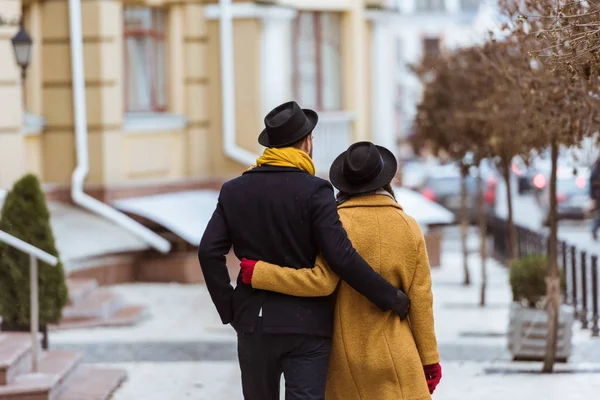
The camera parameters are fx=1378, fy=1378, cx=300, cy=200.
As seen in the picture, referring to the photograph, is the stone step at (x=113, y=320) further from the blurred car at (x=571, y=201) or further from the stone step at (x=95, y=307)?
the blurred car at (x=571, y=201)

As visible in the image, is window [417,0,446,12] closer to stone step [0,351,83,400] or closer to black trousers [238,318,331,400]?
stone step [0,351,83,400]

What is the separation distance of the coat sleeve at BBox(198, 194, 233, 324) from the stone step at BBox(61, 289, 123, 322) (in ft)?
27.9

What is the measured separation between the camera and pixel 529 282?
1184cm

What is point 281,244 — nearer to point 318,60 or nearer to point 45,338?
point 45,338

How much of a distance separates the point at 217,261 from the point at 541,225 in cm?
2639

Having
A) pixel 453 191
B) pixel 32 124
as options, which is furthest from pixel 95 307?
pixel 453 191

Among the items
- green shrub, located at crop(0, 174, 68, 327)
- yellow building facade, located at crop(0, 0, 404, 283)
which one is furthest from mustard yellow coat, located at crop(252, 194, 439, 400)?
yellow building facade, located at crop(0, 0, 404, 283)

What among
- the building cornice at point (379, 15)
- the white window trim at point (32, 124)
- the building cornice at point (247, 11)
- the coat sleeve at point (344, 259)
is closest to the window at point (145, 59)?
the building cornice at point (247, 11)

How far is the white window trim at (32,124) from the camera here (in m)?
18.1

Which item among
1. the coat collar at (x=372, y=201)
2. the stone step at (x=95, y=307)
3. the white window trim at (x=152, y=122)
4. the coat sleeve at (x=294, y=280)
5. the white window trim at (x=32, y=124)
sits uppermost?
the coat collar at (x=372, y=201)

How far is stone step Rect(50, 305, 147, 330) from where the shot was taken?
14.2m

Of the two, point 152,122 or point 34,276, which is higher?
point 152,122

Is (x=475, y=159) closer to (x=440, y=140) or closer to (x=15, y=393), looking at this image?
(x=440, y=140)

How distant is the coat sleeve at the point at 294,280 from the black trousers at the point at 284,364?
6.7 inches
